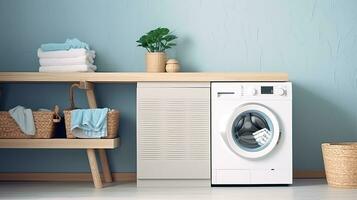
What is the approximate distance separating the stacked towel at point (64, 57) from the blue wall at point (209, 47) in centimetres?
28

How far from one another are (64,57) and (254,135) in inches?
59.2

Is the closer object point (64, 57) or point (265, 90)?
point (265, 90)

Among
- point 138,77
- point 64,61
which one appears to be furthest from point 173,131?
point 64,61

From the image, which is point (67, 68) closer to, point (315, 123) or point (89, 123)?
point (89, 123)

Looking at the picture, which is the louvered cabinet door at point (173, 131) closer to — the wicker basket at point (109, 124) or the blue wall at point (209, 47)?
the wicker basket at point (109, 124)

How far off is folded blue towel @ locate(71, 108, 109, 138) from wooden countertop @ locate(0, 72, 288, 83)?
9.7 inches

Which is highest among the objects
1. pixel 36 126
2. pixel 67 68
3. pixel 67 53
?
pixel 67 53

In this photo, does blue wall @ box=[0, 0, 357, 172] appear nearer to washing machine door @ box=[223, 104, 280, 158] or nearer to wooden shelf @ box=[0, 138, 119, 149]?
wooden shelf @ box=[0, 138, 119, 149]

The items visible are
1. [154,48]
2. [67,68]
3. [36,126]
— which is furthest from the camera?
[154,48]

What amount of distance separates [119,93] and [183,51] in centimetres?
61

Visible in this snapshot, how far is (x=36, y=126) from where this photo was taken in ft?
13.6

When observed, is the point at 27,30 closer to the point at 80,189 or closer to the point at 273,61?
the point at 80,189

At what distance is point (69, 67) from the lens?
4.26 m

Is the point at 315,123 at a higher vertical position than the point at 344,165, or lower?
higher
